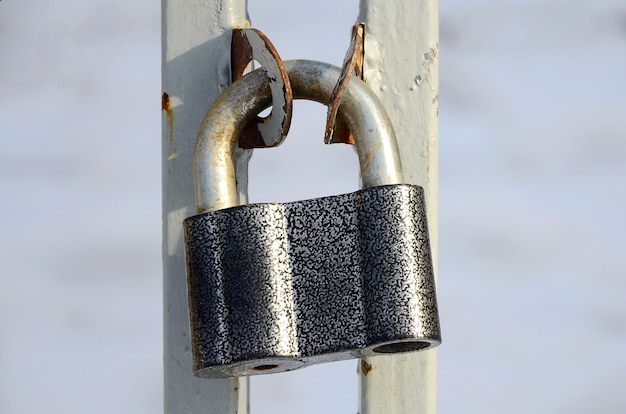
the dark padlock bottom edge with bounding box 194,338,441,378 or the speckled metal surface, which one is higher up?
the speckled metal surface

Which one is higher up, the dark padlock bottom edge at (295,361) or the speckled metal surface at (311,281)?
the speckled metal surface at (311,281)

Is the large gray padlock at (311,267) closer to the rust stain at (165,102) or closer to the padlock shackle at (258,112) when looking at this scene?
the padlock shackle at (258,112)

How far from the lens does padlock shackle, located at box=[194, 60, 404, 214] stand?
34.9 inches

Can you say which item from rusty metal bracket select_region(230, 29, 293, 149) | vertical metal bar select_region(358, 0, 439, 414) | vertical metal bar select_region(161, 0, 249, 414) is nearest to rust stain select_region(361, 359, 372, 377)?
vertical metal bar select_region(358, 0, 439, 414)

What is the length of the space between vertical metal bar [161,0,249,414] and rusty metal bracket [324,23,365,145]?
10cm

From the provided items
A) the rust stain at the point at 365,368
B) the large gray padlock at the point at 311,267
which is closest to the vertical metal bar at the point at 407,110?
the rust stain at the point at 365,368

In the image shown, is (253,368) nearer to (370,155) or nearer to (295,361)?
(295,361)

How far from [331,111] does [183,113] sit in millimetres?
188

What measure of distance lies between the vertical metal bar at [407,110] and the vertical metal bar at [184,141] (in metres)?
0.11

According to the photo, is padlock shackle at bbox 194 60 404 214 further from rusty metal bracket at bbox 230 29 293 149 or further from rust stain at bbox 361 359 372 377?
rust stain at bbox 361 359 372 377

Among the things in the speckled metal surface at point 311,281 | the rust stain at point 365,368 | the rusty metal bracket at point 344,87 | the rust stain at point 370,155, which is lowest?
the rust stain at point 365,368

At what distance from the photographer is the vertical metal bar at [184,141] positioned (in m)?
0.98

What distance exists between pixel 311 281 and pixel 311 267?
1 cm

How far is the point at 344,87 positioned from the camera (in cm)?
85
